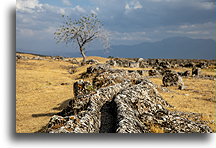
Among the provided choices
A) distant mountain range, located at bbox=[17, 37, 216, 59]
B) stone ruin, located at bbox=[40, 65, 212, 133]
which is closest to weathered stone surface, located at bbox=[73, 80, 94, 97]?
distant mountain range, located at bbox=[17, 37, 216, 59]

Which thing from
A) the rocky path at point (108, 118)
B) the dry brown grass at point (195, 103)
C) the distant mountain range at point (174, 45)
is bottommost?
the dry brown grass at point (195, 103)

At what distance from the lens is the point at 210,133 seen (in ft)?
31.2

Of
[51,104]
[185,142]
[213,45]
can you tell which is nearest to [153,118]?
[185,142]

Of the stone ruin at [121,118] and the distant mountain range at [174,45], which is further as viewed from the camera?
the distant mountain range at [174,45]

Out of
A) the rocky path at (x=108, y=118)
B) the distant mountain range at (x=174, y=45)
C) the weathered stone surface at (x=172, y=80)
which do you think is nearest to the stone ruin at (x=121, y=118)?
the rocky path at (x=108, y=118)

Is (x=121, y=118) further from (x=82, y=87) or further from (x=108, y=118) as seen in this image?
(x=82, y=87)

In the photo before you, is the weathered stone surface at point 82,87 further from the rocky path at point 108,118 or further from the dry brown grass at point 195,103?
the dry brown grass at point 195,103

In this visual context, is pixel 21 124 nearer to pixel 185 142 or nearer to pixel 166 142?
pixel 166 142

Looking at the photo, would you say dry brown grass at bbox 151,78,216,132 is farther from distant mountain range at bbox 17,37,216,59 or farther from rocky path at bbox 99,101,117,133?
rocky path at bbox 99,101,117,133

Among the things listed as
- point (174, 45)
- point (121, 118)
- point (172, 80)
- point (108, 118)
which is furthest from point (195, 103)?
point (172, 80)

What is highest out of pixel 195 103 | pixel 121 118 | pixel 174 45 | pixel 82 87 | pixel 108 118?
pixel 174 45

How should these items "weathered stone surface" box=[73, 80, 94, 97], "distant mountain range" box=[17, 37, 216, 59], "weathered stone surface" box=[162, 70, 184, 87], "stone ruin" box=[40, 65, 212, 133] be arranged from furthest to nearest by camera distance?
"weathered stone surface" box=[162, 70, 184, 87] < "weathered stone surface" box=[73, 80, 94, 97] < "distant mountain range" box=[17, 37, 216, 59] < "stone ruin" box=[40, 65, 212, 133]
